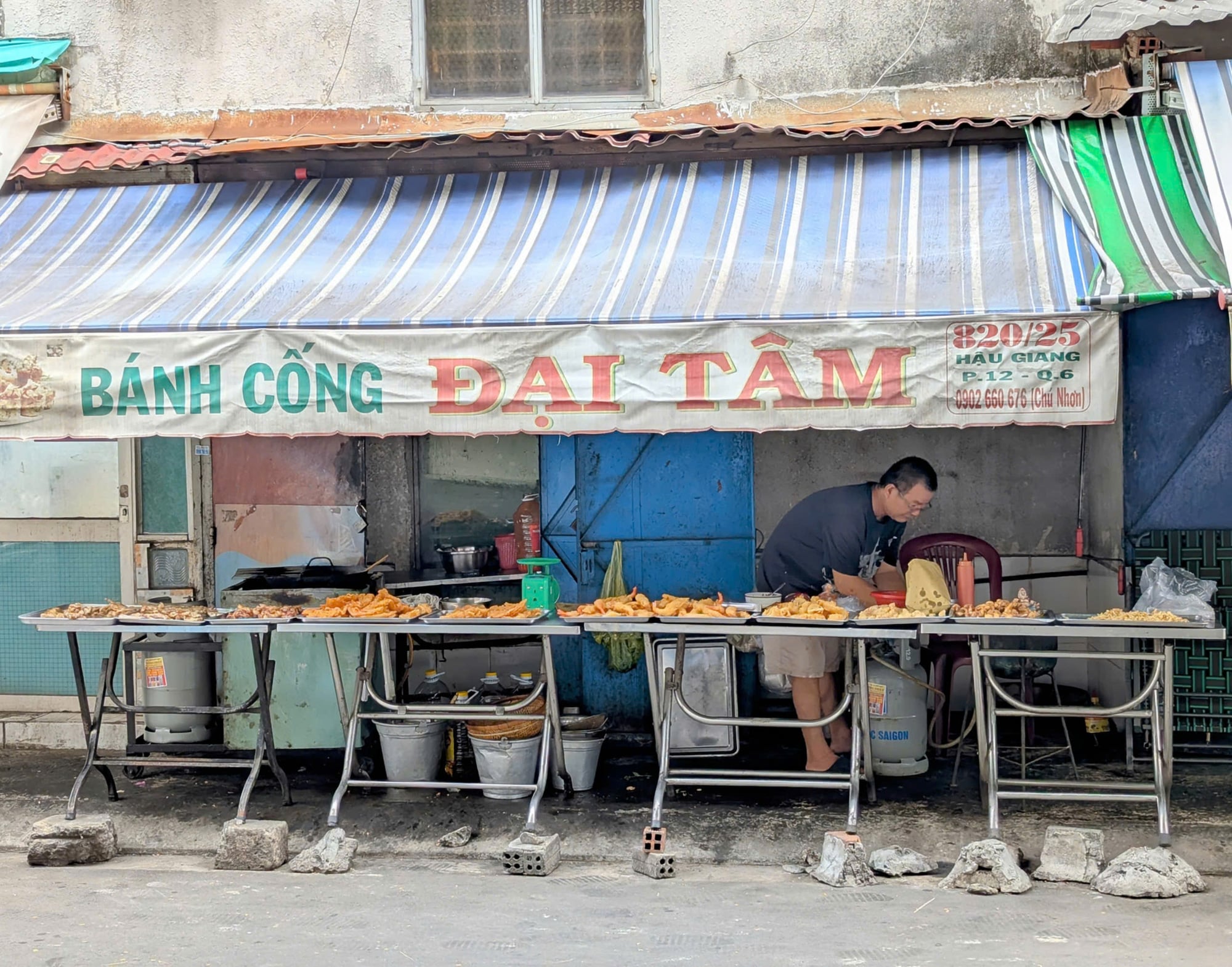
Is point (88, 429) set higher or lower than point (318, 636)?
higher

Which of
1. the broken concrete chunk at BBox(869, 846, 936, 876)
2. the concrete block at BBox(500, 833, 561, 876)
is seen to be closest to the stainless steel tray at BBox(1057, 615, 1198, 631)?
the broken concrete chunk at BBox(869, 846, 936, 876)

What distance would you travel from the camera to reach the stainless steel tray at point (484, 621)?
22.6ft

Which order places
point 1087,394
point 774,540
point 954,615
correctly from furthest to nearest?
point 774,540 < point 954,615 < point 1087,394

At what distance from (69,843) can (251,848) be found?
0.98 metres

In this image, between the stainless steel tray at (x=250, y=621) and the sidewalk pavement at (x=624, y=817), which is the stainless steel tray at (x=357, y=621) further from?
the sidewalk pavement at (x=624, y=817)

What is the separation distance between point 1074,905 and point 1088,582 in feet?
11.5

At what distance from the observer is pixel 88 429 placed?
269 inches

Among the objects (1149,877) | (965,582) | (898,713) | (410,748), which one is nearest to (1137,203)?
(965,582)

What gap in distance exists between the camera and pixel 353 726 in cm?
735

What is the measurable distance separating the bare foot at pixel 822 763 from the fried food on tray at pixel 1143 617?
1763mm

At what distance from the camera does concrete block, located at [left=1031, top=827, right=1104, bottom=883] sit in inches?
241

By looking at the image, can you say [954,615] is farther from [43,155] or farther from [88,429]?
[43,155]

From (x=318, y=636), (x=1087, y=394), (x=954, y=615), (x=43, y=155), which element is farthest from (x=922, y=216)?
(x=43, y=155)

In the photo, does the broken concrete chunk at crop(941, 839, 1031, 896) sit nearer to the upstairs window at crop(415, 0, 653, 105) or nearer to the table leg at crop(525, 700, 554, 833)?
the table leg at crop(525, 700, 554, 833)
